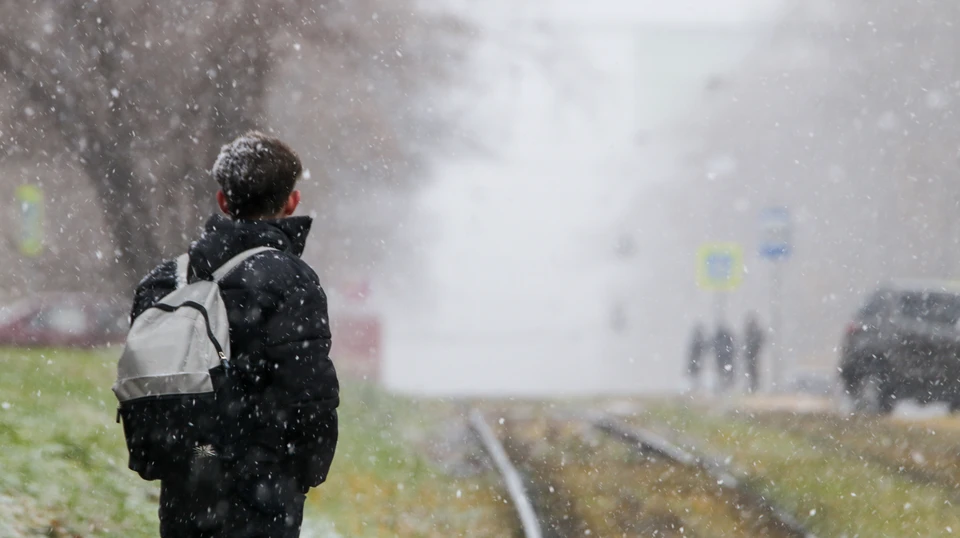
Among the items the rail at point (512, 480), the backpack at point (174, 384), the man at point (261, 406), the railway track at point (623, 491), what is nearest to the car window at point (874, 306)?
the railway track at point (623, 491)

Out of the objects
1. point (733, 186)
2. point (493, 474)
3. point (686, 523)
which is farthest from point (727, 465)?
point (733, 186)

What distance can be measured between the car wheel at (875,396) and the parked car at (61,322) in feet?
40.6

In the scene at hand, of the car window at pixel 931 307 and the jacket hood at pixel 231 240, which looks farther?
the car window at pixel 931 307

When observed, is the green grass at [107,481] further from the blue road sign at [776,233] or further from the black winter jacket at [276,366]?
the blue road sign at [776,233]

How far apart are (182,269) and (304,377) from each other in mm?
428

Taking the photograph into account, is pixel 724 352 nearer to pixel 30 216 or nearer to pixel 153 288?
pixel 30 216

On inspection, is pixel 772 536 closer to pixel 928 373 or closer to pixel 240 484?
pixel 240 484

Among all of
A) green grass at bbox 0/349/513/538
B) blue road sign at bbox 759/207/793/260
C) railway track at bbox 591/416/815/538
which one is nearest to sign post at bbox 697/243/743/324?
blue road sign at bbox 759/207/793/260

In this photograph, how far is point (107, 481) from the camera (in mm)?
6020

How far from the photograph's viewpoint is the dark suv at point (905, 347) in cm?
1325

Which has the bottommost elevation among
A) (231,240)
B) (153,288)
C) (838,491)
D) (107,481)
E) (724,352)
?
(838,491)

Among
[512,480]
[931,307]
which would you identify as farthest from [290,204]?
[931,307]

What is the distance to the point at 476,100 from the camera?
15172 mm

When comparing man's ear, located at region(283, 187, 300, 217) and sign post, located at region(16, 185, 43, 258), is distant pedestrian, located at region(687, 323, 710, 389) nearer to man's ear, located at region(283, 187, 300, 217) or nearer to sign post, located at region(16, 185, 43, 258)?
sign post, located at region(16, 185, 43, 258)
